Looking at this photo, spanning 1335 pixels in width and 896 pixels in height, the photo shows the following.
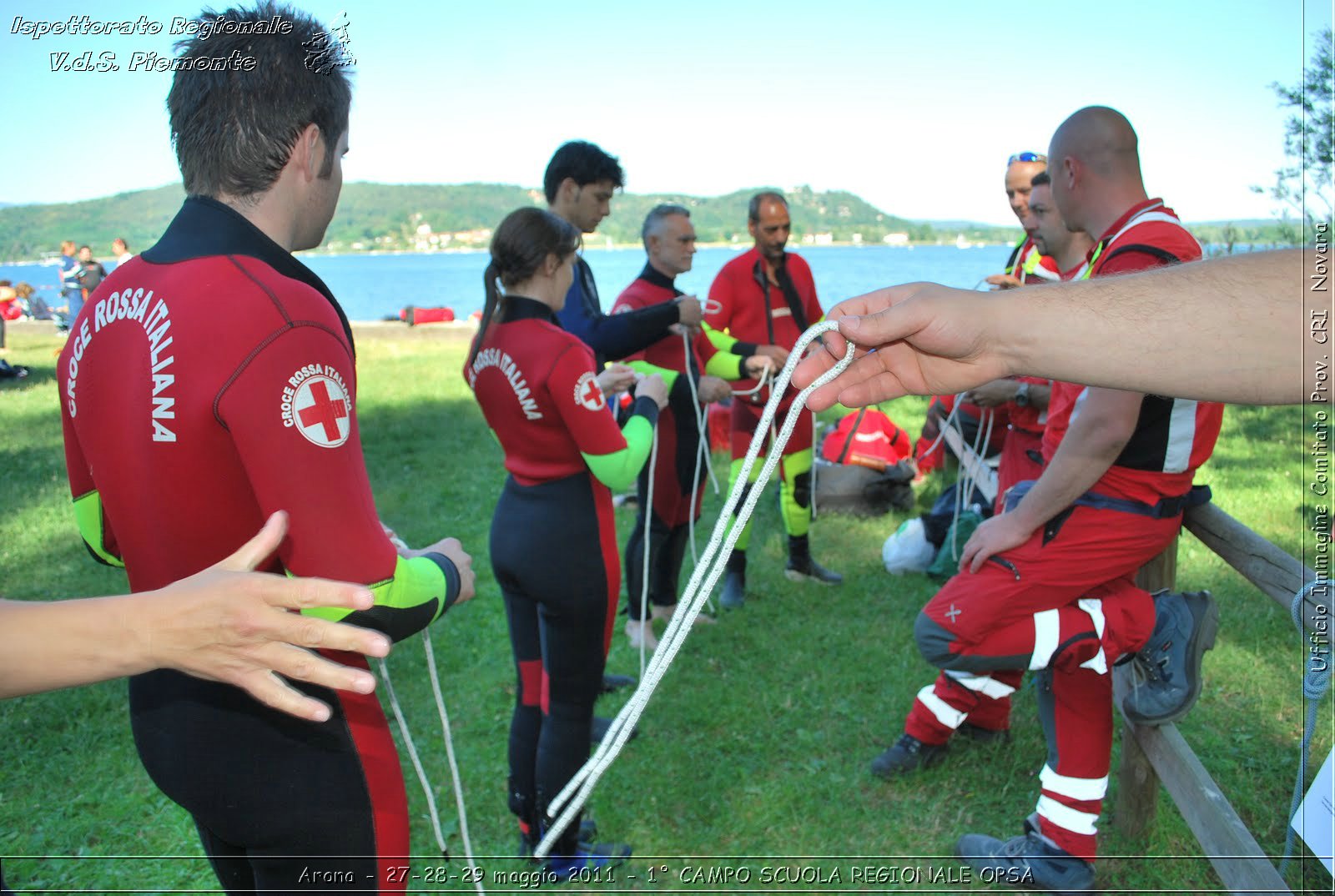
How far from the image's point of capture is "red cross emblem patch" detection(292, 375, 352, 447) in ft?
4.90

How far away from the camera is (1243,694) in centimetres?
420

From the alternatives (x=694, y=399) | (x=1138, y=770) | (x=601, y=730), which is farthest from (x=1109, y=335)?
(x=694, y=399)

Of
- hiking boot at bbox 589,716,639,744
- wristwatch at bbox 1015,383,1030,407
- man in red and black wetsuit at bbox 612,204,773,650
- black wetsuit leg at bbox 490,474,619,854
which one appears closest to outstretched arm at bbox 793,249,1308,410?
black wetsuit leg at bbox 490,474,619,854

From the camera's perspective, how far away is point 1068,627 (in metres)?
2.76

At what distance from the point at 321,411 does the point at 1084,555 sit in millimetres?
2341

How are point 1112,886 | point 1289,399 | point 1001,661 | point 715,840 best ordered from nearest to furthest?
1. point 1289,399
2. point 1001,661
3. point 1112,886
4. point 715,840

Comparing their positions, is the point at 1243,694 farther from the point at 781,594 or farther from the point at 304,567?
the point at 304,567

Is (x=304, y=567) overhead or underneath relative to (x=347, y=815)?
overhead

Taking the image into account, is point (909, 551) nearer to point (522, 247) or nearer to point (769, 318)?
point (769, 318)

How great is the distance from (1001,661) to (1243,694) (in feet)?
7.45

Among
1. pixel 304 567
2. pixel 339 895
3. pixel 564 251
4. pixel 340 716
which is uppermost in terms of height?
pixel 564 251

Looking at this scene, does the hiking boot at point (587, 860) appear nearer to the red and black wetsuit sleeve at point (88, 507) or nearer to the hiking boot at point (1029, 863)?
the hiking boot at point (1029, 863)

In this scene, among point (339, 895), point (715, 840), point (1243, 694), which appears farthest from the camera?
point (1243, 694)

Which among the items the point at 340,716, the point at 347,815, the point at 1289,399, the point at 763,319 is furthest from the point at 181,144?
the point at 763,319
